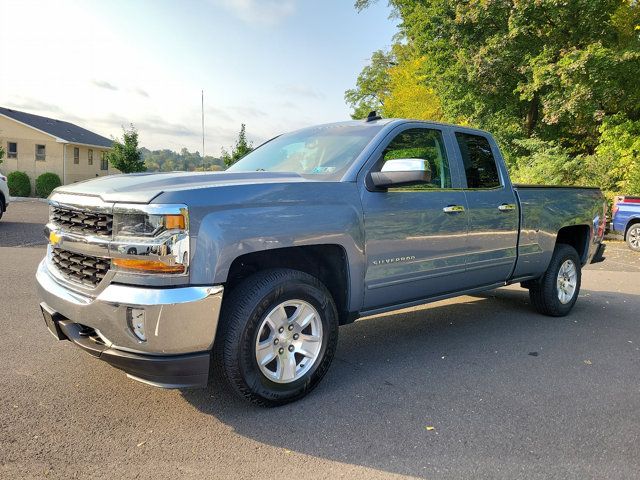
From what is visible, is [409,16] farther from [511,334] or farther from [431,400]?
[431,400]

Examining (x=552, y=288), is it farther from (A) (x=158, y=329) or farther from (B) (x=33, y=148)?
(B) (x=33, y=148)

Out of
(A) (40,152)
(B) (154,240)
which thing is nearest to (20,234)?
(B) (154,240)

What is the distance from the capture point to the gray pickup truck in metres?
2.64

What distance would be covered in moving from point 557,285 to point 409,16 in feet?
69.9

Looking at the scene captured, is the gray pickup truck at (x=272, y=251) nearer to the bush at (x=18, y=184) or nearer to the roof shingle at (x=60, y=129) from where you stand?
the bush at (x=18, y=184)

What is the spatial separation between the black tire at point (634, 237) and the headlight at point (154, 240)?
13.0m

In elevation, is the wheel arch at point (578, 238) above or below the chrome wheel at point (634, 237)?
above

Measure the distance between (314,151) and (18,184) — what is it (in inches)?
1255

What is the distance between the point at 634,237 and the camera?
40.0 feet

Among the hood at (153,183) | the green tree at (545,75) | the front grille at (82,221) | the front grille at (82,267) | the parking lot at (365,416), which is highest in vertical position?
the green tree at (545,75)

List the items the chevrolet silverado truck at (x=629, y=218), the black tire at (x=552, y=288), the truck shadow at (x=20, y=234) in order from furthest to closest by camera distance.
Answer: the chevrolet silverado truck at (x=629, y=218), the truck shadow at (x=20, y=234), the black tire at (x=552, y=288)

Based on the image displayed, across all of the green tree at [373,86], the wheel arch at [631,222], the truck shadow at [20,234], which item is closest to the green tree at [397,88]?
the green tree at [373,86]

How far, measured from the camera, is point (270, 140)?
193 inches

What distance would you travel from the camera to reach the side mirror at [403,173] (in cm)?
326
